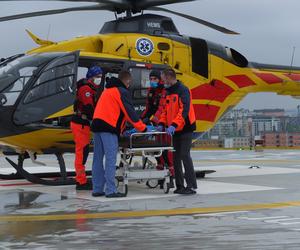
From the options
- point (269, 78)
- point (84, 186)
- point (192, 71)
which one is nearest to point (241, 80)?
point (269, 78)

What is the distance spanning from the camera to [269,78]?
12.8 m

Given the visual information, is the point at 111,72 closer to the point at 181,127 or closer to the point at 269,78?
the point at 181,127

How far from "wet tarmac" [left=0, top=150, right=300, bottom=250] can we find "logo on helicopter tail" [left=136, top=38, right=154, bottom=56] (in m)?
2.73

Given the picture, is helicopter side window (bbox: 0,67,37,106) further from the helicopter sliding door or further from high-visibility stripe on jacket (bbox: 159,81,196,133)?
high-visibility stripe on jacket (bbox: 159,81,196,133)

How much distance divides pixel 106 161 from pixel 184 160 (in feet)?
4.12

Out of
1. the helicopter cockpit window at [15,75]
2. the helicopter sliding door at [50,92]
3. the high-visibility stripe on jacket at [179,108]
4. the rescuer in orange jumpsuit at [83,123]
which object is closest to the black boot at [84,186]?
the rescuer in orange jumpsuit at [83,123]

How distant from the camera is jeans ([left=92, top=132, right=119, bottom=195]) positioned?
26.2ft

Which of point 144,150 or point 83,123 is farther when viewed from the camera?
point 83,123

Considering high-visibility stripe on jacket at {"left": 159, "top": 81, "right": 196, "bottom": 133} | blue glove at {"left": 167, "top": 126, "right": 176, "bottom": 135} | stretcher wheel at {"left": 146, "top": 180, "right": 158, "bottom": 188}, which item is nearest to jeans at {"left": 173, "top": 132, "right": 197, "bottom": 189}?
high-visibility stripe on jacket at {"left": 159, "top": 81, "right": 196, "bottom": 133}

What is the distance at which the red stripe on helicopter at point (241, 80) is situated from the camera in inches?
468

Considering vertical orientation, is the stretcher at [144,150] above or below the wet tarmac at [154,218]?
above

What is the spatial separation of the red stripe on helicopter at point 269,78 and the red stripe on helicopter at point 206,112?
1.56 m

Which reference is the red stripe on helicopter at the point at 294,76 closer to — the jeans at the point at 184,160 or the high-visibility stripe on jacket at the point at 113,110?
the jeans at the point at 184,160

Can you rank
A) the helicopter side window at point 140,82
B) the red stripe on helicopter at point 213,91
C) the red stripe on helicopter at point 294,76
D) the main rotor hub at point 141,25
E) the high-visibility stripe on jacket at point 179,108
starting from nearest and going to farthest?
the high-visibility stripe on jacket at point 179,108
the helicopter side window at point 140,82
the main rotor hub at point 141,25
the red stripe on helicopter at point 213,91
the red stripe on helicopter at point 294,76
